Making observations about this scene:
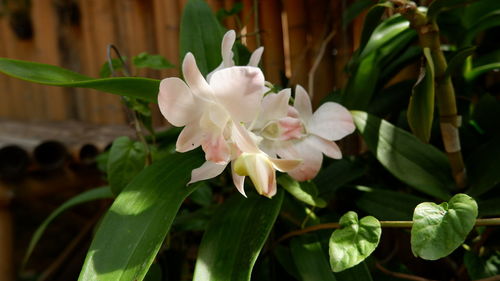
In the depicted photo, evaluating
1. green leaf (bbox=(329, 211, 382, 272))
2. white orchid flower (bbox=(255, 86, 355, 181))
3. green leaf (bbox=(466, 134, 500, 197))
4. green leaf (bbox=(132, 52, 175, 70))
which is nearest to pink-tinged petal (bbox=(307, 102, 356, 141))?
white orchid flower (bbox=(255, 86, 355, 181))

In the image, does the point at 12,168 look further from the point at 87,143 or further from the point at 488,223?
the point at 488,223

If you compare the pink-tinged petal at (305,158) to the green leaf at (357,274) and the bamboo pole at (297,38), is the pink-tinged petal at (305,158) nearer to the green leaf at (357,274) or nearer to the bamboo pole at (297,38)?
the green leaf at (357,274)

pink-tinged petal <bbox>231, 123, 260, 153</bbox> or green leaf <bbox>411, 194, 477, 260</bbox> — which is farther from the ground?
pink-tinged petal <bbox>231, 123, 260, 153</bbox>

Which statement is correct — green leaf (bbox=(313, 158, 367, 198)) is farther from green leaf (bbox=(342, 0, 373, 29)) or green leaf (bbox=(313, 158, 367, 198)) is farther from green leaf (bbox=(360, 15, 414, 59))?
green leaf (bbox=(342, 0, 373, 29))

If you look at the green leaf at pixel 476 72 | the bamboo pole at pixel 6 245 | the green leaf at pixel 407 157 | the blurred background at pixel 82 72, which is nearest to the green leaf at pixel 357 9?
the blurred background at pixel 82 72

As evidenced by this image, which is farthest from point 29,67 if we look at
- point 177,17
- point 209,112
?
point 177,17

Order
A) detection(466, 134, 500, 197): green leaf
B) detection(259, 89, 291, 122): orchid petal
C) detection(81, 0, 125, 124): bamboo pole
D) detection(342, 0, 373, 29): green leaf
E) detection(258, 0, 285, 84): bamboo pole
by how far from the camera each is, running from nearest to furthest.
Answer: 1. detection(259, 89, 291, 122): orchid petal
2. detection(466, 134, 500, 197): green leaf
3. detection(342, 0, 373, 29): green leaf
4. detection(258, 0, 285, 84): bamboo pole
5. detection(81, 0, 125, 124): bamboo pole
